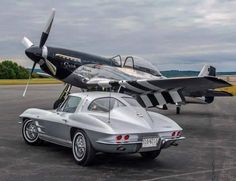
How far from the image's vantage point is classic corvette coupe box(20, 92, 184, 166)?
780 cm

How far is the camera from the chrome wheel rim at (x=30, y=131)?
33.2ft

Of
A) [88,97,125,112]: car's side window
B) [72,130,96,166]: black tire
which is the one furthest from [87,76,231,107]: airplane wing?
[72,130,96,166]: black tire

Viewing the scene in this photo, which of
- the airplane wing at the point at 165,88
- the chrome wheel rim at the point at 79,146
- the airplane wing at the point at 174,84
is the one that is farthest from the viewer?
the airplane wing at the point at 165,88

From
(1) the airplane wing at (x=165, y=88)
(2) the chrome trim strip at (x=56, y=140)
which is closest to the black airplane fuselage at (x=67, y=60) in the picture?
(1) the airplane wing at (x=165, y=88)

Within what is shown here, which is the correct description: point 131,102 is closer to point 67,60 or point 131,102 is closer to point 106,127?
point 106,127

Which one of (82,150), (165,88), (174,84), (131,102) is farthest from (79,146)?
(165,88)

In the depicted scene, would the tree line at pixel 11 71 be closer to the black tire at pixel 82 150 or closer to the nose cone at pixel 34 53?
the nose cone at pixel 34 53

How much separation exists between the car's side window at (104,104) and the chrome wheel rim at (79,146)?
631mm

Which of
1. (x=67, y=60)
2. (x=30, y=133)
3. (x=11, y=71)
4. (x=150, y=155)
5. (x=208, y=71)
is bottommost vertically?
A: (x=11, y=71)

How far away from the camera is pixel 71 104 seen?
9.25 meters

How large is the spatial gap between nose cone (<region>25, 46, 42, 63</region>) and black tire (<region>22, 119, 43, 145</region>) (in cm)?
986

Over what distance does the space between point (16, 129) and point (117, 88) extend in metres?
5.64

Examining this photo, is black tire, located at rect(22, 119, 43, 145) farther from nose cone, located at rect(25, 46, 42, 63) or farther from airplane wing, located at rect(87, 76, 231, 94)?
nose cone, located at rect(25, 46, 42, 63)

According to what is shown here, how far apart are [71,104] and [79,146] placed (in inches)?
47.6
